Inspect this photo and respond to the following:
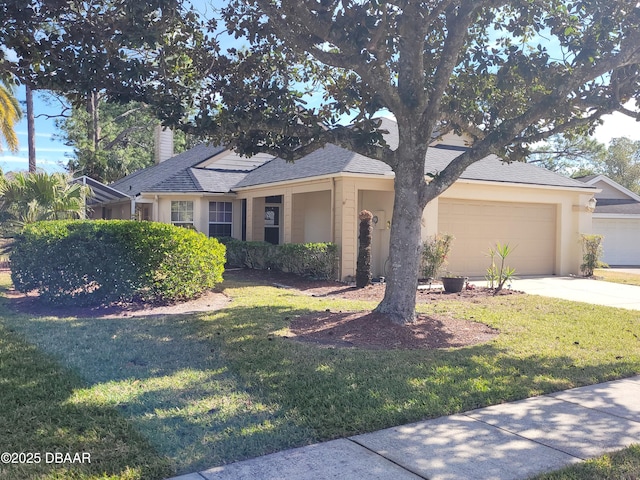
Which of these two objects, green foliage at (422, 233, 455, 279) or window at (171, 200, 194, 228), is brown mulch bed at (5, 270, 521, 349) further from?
window at (171, 200, 194, 228)

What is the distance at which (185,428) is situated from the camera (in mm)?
4348

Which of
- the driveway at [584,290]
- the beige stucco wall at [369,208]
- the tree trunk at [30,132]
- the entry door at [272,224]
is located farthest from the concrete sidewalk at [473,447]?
the tree trunk at [30,132]

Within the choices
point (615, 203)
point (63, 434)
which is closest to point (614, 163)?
point (615, 203)

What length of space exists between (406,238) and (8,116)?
2212 centimetres

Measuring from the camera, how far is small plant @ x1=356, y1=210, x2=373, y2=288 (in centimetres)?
1359

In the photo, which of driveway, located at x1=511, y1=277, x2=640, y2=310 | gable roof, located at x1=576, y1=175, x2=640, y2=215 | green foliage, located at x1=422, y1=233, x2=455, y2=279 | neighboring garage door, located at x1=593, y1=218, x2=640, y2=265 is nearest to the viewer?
driveway, located at x1=511, y1=277, x2=640, y2=310

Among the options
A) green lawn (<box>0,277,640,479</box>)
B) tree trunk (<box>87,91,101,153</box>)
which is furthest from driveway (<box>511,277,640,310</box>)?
tree trunk (<box>87,91,101,153</box>)

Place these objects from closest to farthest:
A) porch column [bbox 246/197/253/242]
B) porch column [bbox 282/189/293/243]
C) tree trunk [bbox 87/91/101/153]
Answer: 1. porch column [bbox 282/189/293/243]
2. porch column [bbox 246/197/253/242]
3. tree trunk [bbox 87/91/101/153]

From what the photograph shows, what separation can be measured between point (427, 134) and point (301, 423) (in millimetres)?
5638

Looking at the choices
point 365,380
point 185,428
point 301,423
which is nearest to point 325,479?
point 301,423

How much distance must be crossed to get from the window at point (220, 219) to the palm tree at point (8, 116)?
11320 mm

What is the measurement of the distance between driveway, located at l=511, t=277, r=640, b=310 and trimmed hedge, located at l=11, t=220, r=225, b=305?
352 inches

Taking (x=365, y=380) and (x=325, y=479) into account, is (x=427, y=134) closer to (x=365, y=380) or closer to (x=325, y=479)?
(x=365, y=380)

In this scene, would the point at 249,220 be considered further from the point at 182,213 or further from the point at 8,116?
the point at 8,116
